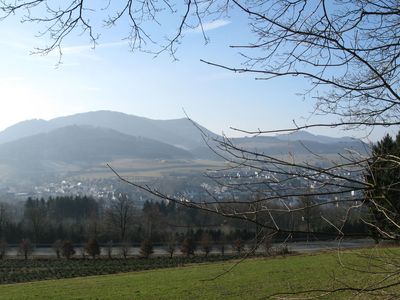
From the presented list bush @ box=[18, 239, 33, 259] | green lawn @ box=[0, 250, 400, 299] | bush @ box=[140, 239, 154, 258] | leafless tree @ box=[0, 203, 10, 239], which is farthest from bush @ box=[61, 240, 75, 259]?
green lawn @ box=[0, 250, 400, 299]

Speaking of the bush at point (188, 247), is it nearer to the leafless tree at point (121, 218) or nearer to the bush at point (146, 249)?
the bush at point (146, 249)

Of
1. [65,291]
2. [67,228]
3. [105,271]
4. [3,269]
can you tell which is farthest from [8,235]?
[65,291]

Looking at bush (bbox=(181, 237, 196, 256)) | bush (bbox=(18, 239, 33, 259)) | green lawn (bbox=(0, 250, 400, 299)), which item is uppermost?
green lawn (bbox=(0, 250, 400, 299))

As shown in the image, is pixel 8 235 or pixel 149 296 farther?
pixel 8 235

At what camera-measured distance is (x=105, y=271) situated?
35.2 m

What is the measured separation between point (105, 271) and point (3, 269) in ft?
26.4

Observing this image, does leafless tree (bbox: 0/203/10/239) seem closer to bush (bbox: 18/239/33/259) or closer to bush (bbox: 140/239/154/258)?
bush (bbox: 18/239/33/259)

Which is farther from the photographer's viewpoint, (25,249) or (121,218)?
(121,218)

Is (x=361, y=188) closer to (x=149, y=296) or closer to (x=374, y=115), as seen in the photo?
(x=374, y=115)

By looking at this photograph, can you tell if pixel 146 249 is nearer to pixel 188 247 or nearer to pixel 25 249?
pixel 188 247

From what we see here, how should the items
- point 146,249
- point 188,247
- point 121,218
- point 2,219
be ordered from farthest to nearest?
point 121,218
point 2,219
point 146,249
point 188,247

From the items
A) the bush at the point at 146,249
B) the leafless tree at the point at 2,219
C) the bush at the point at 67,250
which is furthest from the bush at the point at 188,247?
the leafless tree at the point at 2,219

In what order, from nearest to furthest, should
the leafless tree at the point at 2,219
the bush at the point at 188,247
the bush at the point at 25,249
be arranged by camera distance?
the bush at the point at 188,247, the bush at the point at 25,249, the leafless tree at the point at 2,219

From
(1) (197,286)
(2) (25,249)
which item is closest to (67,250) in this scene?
(2) (25,249)
